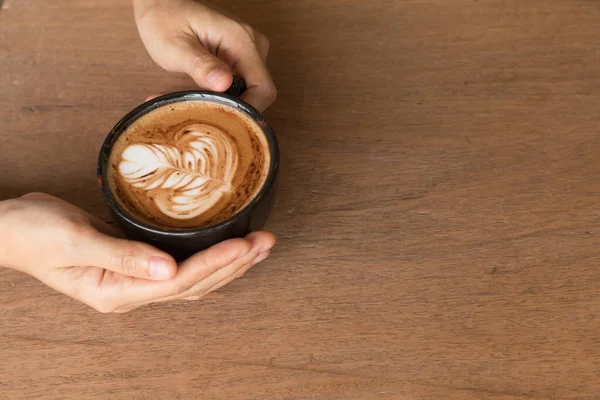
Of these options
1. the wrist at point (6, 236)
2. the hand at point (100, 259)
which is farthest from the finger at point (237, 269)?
the wrist at point (6, 236)

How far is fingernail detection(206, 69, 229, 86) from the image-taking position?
97 centimetres

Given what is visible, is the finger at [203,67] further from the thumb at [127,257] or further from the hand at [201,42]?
the thumb at [127,257]

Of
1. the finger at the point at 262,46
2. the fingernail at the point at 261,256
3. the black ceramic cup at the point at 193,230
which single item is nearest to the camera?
the black ceramic cup at the point at 193,230

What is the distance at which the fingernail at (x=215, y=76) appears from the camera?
97 centimetres

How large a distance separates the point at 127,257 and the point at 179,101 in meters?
0.28

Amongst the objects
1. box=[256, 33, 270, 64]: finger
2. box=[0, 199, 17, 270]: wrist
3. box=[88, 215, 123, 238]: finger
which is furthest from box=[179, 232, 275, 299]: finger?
box=[256, 33, 270, 64]: finger

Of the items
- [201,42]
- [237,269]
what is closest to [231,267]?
[237,269]

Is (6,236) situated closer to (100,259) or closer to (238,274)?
(100,259)

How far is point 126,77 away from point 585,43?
2.82ft

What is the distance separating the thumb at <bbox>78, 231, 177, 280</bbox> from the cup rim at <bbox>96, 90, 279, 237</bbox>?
0.03 meters

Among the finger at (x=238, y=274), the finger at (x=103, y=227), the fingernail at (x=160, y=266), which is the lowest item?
the finger at (x=238, y=274)

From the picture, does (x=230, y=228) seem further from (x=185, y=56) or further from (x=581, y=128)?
(x=581, y=128)

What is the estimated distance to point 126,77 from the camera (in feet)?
3.73

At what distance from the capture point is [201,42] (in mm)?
1129
